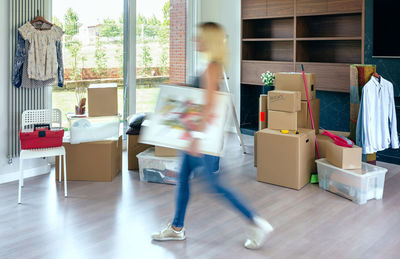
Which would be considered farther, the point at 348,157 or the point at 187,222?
the point at 348,157

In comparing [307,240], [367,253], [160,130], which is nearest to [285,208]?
[307,240]

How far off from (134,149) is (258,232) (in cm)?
226

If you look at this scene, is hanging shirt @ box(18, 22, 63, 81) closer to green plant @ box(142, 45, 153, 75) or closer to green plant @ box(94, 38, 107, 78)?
green plant @ box(94, 38, 107, 78)

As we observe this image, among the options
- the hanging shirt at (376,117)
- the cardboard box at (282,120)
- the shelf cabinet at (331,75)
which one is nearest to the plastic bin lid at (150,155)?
the cardboard box at (282,120)

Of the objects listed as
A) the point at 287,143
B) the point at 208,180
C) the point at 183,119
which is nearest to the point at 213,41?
the point at 183,119

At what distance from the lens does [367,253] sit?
291cm

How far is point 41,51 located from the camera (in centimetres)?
452

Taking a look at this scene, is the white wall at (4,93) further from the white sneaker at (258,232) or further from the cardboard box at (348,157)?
the cardboard box at (348,157)

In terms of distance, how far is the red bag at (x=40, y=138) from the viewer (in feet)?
12.9

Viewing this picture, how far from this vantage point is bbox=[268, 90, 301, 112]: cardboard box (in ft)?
14.0

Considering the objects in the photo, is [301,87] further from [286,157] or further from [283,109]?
[286,157]

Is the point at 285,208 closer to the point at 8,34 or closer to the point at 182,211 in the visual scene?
the point at 182,211

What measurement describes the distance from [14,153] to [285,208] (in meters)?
2.72

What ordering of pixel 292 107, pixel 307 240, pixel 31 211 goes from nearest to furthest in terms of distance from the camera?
pixel 307 240 → pixel 31 211 → pixel 292 107
